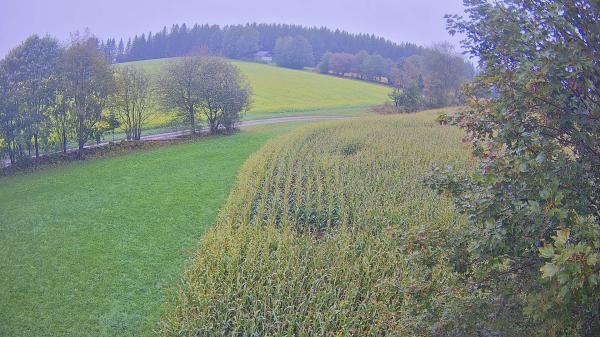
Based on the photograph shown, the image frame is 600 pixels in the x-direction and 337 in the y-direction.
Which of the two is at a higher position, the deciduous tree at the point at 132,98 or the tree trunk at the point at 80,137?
the deciduous tree at the point at 132,98

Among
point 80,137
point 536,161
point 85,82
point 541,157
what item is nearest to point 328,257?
point 536,161

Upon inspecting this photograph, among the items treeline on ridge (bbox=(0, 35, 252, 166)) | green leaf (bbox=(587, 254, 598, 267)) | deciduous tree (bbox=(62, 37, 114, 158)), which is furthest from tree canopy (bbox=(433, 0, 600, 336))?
deciduous tree (bbox=(62, 37, 114, 158))

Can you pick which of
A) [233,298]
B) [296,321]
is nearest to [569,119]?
[296,321]

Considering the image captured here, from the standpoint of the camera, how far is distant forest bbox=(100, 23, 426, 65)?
267 feet

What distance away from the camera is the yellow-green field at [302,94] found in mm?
42750

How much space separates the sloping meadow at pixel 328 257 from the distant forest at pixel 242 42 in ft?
223

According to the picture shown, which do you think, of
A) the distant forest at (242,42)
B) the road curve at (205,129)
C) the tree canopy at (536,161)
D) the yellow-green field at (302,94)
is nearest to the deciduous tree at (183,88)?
the road curve at (205,129)

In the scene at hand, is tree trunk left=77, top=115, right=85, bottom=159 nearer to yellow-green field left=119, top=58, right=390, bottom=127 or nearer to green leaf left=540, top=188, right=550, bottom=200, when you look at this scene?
yellow-green field left=119, top=58, right=390, bottom=127

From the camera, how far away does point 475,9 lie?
14.2 ft

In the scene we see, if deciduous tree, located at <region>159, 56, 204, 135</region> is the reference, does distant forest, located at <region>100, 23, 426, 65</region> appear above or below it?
above

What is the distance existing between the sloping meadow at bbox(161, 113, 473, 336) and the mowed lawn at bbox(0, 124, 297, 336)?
0.82 metres

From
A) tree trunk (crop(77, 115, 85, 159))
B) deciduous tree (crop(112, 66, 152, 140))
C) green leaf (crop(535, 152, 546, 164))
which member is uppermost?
deciduous tree (crop(112, 66, 152, 140))

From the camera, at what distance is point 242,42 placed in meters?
80.1

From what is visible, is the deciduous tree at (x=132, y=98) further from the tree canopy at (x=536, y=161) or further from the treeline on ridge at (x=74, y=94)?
the tree canopy at (x=536, y=161)
